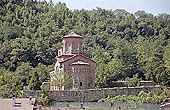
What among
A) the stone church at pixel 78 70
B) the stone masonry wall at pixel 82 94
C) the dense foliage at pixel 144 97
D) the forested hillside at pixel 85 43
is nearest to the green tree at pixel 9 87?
the forested hillside at pixel 85 43

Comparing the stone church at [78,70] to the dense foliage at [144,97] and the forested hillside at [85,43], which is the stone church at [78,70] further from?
the dense foliage at [144,97]

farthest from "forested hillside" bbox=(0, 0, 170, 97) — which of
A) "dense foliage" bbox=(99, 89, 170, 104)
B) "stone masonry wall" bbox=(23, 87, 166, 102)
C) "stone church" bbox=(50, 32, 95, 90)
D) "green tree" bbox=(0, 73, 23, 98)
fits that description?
"dense foliage" bbox=(99, 89, 170, 104)

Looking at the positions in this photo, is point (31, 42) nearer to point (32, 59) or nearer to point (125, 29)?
point (32, 59)

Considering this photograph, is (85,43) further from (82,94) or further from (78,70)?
(82,94)

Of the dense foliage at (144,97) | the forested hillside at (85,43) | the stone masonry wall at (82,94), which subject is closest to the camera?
the dense foliage at (144,97)

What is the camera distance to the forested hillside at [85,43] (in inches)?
2232

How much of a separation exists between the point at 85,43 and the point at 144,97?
1794 inches

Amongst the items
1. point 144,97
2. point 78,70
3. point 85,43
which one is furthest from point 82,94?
point 85,43

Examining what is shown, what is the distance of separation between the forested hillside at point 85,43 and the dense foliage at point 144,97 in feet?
30.1

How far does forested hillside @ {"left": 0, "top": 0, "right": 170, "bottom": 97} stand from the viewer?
5669 cm

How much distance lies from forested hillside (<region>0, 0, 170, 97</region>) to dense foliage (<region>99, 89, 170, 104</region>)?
30.1ft

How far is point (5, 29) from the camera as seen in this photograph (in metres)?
82.6

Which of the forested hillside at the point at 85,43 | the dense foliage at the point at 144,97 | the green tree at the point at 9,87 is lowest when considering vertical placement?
the dense foliage at the point at 144,97

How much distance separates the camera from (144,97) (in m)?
42.2
